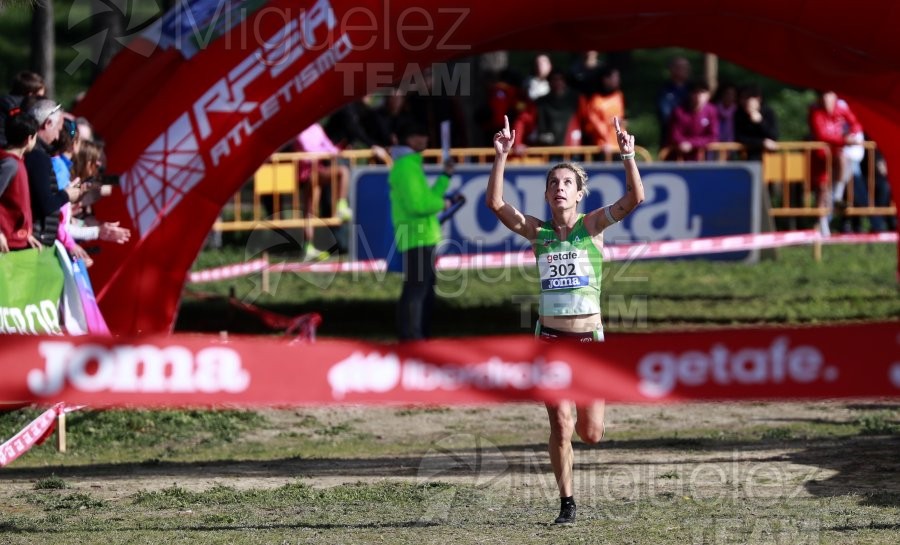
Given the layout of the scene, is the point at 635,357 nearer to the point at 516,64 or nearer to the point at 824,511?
the point at 824,511

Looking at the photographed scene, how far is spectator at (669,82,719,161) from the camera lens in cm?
1828

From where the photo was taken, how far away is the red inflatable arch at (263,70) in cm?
1105

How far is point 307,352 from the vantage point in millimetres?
5906

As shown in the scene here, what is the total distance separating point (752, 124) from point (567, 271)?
38.8 ft

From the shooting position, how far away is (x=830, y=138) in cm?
1950

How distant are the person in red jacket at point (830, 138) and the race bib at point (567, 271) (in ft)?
40.2

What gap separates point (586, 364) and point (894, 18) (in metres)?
6.03

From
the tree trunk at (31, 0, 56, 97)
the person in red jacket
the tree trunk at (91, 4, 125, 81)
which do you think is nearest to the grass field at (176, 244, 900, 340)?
the person in red jacket

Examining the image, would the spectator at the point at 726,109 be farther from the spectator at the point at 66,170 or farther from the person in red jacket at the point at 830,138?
the spectator at the point at 66,170

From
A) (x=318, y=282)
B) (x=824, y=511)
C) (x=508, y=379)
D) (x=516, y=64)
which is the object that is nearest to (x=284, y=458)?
(x=824, y=511)

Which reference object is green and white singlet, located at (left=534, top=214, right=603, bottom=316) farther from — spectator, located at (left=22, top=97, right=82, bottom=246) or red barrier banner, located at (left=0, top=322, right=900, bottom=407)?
spectator, located at (left=22, top=97, right=82, bottom=246)

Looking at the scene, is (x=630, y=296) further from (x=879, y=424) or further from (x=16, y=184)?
(x=16, y=184)

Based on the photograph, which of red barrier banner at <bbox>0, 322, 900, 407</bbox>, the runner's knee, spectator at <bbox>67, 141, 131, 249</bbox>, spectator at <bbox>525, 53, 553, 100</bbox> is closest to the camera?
red barrier banner at <bbox>0, 322, 900, 407</bbox>

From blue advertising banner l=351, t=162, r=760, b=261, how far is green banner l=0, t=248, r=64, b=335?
7.46m
